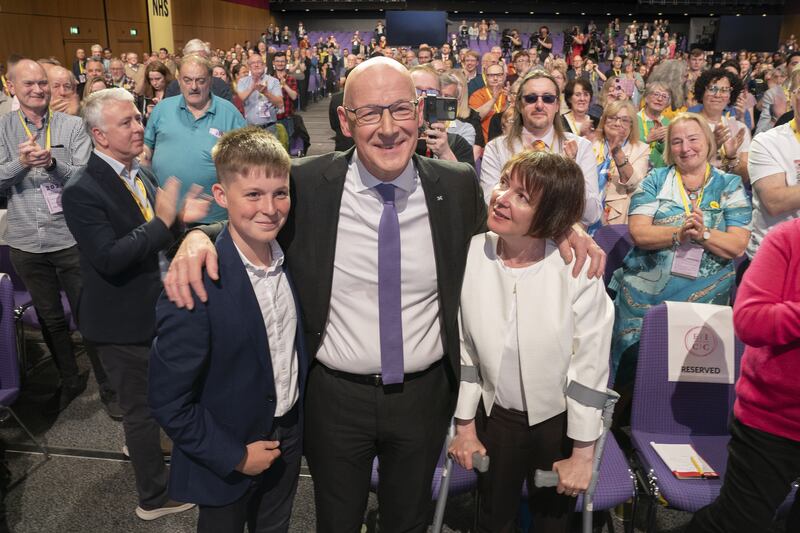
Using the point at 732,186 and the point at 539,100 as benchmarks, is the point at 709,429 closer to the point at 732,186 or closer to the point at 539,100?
the point at 732,186

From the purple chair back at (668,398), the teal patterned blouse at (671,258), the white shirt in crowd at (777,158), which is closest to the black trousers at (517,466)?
the purple chair back at (668,398)

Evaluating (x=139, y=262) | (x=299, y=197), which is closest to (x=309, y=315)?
(x=299, y=197)

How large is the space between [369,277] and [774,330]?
105 cm

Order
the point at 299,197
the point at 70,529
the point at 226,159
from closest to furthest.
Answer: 1. the point at 226,159
2. the point at 299,197
3. the point at 70,529

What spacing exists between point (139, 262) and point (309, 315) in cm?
95

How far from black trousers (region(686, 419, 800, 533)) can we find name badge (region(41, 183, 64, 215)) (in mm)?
3155

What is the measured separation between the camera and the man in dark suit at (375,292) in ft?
5.08

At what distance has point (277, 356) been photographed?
5.16 feet

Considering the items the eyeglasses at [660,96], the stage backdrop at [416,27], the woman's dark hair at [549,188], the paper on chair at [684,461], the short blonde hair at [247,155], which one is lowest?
the paper on chair at [684,461]

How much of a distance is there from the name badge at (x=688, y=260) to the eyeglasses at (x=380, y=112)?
153 centimetres

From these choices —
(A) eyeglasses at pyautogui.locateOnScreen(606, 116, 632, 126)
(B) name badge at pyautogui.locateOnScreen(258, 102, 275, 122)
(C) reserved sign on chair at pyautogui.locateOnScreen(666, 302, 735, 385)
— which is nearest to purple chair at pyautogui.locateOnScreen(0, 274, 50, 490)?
(C) reserved sign on chair at pyautogui.locateOnScreen(666, 302, 735, 385)

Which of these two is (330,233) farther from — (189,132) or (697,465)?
(189,132)

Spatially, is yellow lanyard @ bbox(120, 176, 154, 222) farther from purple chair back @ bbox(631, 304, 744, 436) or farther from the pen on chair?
the pen on chair

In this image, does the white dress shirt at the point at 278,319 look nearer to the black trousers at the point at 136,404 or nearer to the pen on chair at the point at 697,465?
the black trousers at the point at 136,404
